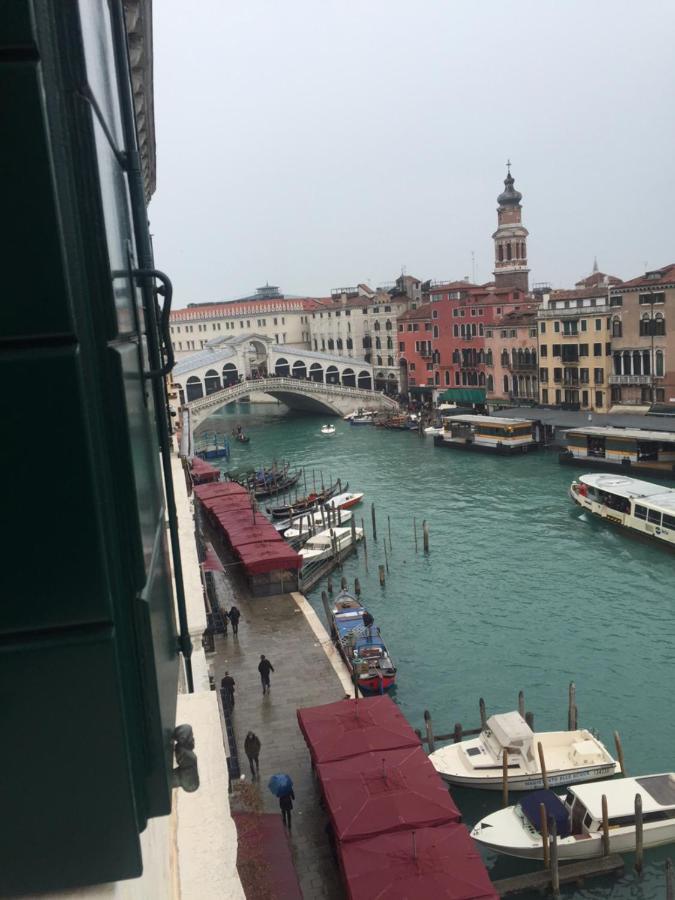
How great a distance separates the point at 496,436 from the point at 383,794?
26.8 m

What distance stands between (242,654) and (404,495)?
1457cm

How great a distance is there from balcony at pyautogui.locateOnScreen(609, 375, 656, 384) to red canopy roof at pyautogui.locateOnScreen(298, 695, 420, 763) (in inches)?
1114

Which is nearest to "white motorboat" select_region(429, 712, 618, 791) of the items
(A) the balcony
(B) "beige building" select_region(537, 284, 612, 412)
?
(A) the balcony

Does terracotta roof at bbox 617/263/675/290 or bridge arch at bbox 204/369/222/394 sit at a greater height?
terracotta roof at bbox 617/263/675/290

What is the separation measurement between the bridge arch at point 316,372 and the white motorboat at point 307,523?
31094 millimetres

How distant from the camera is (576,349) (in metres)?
37.8

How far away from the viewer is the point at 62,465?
101 cm

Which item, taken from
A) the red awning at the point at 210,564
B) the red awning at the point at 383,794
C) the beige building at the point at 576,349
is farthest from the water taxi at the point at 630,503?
the beige building at the point at 576,349

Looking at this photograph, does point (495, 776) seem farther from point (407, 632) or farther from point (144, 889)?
point (144, 889)

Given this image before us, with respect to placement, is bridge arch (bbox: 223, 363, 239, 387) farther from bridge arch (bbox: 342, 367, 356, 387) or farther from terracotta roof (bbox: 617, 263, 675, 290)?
terracotta roof (bbox: 617, 263, 675, 290)

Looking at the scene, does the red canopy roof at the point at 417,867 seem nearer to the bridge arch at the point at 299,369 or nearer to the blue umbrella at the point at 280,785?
the blue umbrella at the point at 280,785

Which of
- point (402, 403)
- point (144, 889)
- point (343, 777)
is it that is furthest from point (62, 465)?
point (402, 403)

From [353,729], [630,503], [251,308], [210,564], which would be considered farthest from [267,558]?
[251,308]

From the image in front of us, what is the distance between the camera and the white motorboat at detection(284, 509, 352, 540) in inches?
891
